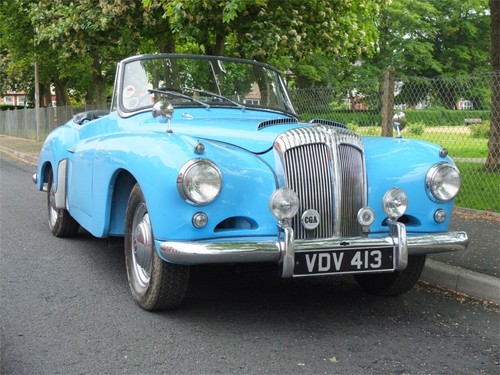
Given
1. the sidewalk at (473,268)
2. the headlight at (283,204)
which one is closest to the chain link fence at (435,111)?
the sidewalk at (473,268)

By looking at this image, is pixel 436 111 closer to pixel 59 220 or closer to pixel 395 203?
pixel 395 203

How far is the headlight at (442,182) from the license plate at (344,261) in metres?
0.61

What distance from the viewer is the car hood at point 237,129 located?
410cm

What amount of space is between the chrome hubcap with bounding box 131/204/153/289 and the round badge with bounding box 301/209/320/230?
99cm

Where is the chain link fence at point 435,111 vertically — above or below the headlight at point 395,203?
above

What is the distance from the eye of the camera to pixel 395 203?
4.12m

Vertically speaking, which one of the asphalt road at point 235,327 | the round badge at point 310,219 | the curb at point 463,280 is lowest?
the asphalt road at point 235,327

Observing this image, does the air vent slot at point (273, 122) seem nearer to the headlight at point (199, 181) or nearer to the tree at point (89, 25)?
the headlight at point (199, 181)

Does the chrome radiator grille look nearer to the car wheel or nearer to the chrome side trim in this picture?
the car wheel

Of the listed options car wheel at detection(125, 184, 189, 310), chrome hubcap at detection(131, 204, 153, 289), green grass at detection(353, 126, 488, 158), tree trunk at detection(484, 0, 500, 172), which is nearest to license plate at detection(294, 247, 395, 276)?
car wheel at detection(125, 184, 189, 310)

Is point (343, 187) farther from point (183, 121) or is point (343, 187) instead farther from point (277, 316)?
point (183, 121)

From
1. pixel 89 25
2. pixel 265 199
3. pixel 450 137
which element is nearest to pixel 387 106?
pixel 450 137

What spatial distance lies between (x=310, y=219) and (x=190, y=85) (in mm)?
2097

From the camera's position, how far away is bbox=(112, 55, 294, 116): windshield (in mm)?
5328
